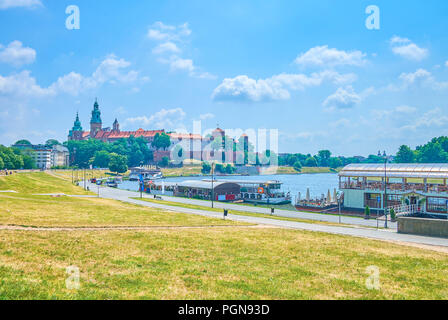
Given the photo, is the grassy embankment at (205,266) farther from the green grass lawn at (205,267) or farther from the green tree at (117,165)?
the green tree at (117,165)

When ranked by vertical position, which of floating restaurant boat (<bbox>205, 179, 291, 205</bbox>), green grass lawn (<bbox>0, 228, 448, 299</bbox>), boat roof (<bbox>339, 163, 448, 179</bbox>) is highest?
boat roof (<bbox>339, 163, 448, 179</bbox>)

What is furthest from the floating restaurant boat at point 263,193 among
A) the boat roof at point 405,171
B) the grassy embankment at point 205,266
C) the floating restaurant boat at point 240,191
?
the grassy embankment at point 205,266

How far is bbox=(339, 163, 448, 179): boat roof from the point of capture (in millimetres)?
55750

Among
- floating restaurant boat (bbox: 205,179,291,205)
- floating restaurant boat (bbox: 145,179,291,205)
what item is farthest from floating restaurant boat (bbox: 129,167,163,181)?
floating restaurant boat (bbox: 205,179,291,205)

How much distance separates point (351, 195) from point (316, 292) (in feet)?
181

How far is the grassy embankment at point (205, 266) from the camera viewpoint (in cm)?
1277

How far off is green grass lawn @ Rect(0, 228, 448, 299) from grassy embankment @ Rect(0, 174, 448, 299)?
0.12 feet

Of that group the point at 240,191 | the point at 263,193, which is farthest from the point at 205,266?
the point at 240,191

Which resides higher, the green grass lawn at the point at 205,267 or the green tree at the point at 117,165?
the green tree at the point at 117,165

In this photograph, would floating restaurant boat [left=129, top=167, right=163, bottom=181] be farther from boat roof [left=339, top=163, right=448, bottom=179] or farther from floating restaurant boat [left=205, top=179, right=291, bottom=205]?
boat roof [left=339, top=163, right=448, bottom=179]

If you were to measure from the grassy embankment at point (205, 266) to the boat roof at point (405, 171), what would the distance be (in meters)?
37.2

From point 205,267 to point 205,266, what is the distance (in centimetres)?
20

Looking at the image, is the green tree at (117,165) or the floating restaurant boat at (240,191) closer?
the floating restaurant boat at (240,191)
